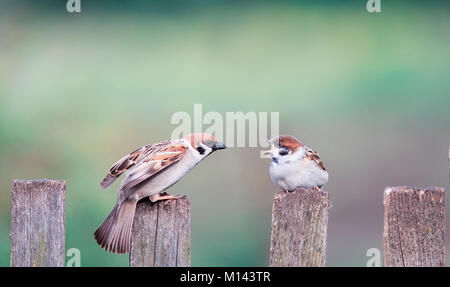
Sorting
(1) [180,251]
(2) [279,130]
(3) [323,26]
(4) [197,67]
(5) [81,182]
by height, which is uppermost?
(3) [323,26]

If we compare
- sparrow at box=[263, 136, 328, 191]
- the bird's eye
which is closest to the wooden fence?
the bird's eye

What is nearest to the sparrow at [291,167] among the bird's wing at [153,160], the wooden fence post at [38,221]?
the bird's wing at [153,160]

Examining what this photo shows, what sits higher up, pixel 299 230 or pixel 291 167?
pixel 291 167

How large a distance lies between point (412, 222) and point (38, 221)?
4.91 feet

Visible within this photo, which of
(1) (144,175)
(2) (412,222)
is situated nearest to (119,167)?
(1) (144,175)

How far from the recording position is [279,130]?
5.43m

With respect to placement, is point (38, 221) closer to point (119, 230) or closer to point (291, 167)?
point (119, 230)

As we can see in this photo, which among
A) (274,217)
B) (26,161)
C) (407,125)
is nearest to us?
(274,217)

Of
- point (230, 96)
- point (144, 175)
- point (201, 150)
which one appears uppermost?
point (230, 96)

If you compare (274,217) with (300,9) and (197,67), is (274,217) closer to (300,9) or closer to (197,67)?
(197,67)

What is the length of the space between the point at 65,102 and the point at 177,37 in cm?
97

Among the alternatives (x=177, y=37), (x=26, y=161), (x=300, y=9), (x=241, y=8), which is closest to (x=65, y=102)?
(x=26, y=161)

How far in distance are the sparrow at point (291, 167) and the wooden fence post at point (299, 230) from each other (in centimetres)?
103

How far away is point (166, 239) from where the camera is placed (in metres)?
3.09
